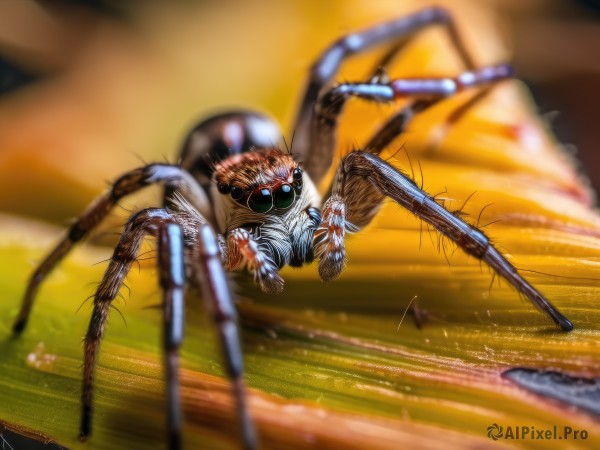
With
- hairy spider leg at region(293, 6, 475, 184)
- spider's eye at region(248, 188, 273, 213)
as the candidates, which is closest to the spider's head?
spider's eye at region(248, 188, 273, 213)

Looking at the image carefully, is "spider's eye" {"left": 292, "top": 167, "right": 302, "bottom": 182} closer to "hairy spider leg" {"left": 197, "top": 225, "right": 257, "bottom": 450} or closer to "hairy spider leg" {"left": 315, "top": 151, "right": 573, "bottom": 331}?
"hairy spider leg" {"left": 315, "top": 151, "right": 573, "bottom": 331}

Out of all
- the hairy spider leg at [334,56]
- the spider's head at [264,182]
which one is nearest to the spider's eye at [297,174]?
the spider's head at [264,182]

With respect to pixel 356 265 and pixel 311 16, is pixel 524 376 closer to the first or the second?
pixel 356 265

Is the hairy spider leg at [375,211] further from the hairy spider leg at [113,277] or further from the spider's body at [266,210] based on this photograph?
the hairy spider leg at [113,277]

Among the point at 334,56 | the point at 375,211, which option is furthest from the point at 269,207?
the point at 334,56

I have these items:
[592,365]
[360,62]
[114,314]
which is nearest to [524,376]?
[592,365]

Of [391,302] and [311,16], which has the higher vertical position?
[311,16]

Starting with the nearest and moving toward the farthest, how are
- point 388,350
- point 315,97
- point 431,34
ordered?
point 388,350, point 315,97, point 431,34
